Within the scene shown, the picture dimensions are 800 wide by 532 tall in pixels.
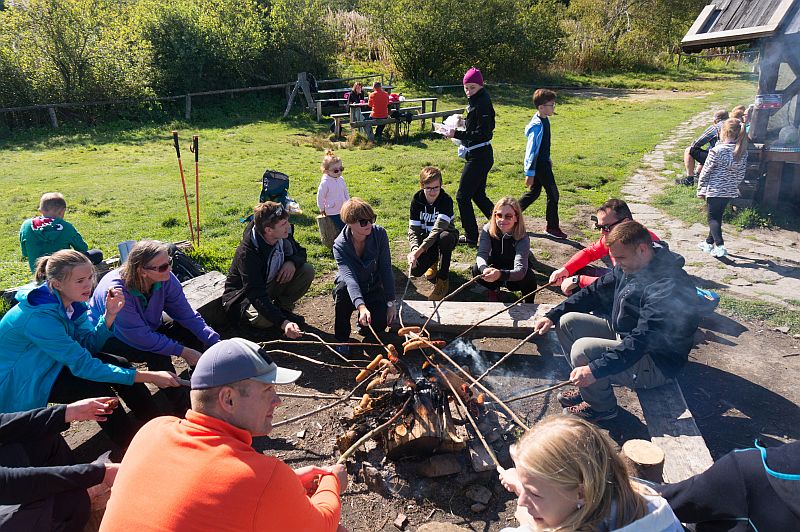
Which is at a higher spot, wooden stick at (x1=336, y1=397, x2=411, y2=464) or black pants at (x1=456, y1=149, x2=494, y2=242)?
black pants at (x1=456, y1=149, x2=494, y2=242)

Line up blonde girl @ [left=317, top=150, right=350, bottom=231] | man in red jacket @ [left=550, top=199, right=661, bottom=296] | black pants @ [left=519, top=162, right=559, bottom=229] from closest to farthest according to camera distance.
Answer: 1. man in red jacket @ [left=550, top=199, right=661, bottom=296]
2. blonde girl @ [left=317, top=150, right=350, bottom=231]
3. black pants @ [left=519, top=162, right=559, bottom=229]

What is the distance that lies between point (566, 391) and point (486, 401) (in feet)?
2.16

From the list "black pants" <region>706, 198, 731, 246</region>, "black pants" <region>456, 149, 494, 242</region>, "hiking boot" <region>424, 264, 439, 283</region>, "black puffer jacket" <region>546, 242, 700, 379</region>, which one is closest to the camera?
"black puffer jacket" <region>546, 242, 700, 379</region>

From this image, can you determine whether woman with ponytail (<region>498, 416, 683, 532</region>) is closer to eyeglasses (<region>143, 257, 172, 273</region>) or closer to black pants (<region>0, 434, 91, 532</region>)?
black pants (<region>0, 434, 91, 532</region>)

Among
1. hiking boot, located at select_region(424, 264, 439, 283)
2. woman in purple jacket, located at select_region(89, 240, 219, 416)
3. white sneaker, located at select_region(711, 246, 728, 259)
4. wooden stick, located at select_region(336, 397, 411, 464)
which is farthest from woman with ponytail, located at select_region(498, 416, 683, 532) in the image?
white sneaker, located at select_region(711, 246, 728, 259)

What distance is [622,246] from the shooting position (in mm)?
3754

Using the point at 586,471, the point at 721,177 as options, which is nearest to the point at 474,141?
the point at 721,177

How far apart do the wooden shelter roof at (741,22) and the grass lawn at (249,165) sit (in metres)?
2.58

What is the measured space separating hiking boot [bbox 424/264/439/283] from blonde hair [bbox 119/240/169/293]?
2.99 meters

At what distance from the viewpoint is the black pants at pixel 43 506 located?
2607 millimetres

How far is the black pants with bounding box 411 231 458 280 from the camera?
19.2 feet

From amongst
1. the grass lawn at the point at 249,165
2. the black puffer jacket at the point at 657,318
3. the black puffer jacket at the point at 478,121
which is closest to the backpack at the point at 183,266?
the grass lawn at the point at 249,165

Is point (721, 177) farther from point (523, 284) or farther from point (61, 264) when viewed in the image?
point (61, 264)

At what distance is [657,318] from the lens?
3611mm
